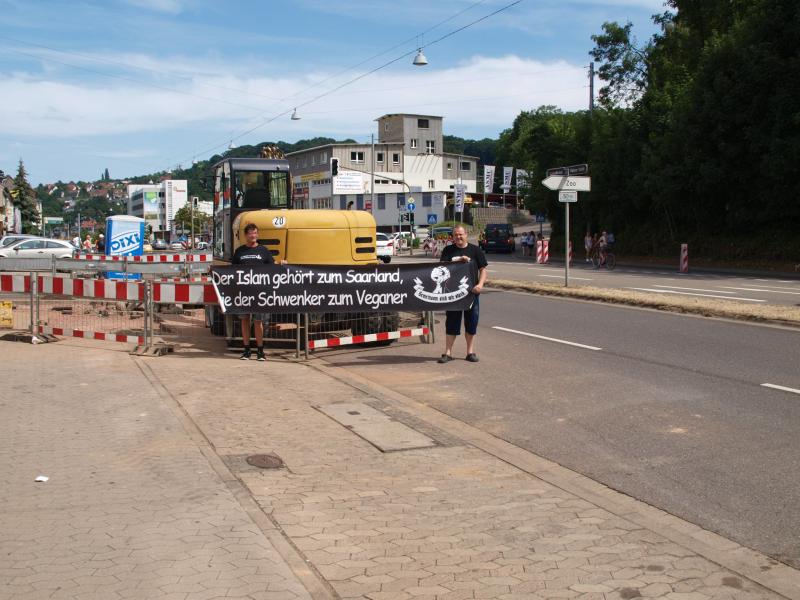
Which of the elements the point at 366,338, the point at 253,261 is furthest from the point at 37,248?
the point at 366,338

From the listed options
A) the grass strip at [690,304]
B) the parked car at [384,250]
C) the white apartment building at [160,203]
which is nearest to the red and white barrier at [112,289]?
the grass strip at [690,304]

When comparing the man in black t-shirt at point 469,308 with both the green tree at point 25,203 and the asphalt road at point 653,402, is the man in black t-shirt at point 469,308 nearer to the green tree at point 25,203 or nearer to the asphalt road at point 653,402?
the asphalt road at point 653,402

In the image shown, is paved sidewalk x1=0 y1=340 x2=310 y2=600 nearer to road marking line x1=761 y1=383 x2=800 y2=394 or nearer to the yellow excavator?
the yellow excavator

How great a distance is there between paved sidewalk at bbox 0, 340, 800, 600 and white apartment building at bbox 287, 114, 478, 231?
302ft

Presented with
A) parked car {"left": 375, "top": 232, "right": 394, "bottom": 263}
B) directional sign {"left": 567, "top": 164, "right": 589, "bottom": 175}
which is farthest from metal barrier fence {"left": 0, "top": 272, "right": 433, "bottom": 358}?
parked car {"left": 375, "top": 232, "right": 394, "bottom": 263}

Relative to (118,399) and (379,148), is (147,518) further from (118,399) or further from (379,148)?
(379,148)

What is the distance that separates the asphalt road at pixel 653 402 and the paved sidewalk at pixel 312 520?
0.45 m

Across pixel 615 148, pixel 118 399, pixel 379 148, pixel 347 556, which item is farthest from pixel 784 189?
pixel 379 148

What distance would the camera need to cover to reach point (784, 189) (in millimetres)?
34719

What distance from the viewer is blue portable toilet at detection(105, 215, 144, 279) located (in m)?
26.0

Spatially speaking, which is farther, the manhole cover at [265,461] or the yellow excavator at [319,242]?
the yellow excavator at [319,242]

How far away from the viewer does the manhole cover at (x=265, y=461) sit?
263 inches

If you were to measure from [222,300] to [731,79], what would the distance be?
3139 centimetres

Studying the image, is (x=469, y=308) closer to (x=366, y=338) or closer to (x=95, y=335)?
(x=366, y=338)
